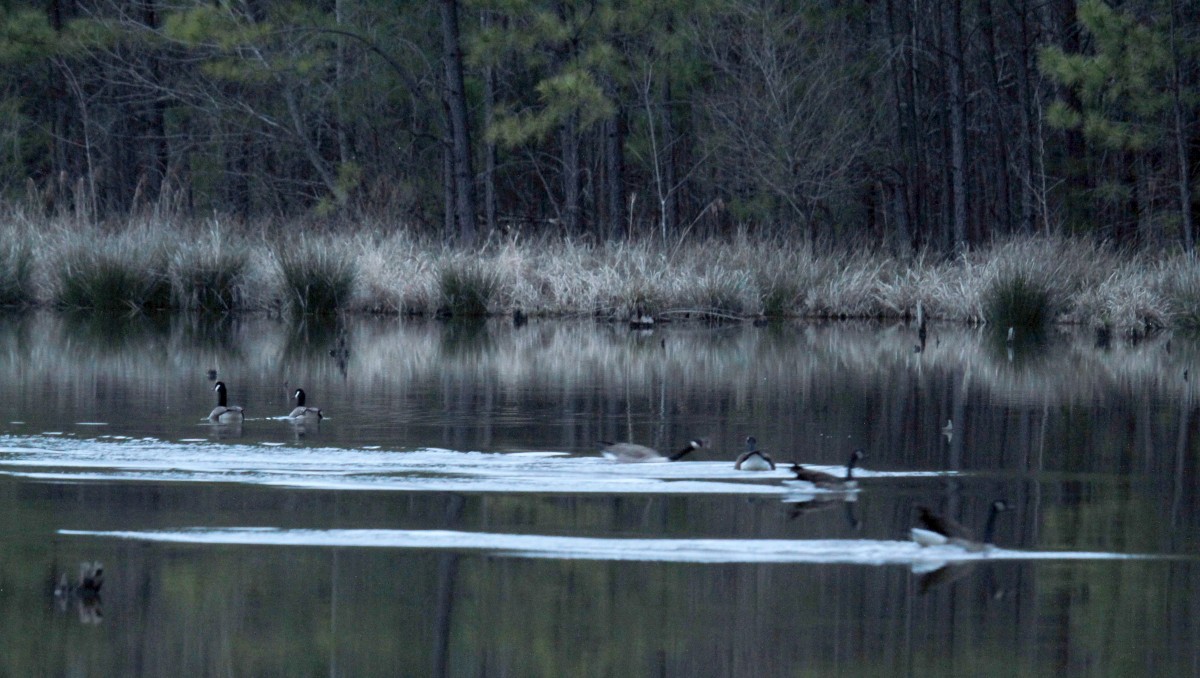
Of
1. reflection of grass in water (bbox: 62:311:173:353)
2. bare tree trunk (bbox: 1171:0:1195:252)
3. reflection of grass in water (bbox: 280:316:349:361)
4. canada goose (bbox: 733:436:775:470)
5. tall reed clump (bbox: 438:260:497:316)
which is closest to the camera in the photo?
canada goose (bbox: 733:436:775:470)

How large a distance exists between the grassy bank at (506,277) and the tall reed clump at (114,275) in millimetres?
19

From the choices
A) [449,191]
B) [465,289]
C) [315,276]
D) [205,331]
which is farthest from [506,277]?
[449,191]

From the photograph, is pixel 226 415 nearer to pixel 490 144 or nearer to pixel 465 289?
pixel 465 289

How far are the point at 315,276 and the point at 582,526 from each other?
15933 mm

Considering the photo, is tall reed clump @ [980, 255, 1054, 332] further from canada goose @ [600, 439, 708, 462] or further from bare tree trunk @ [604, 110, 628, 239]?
canada goose @ [600, 439, 708, 462]

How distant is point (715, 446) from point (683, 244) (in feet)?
54.4

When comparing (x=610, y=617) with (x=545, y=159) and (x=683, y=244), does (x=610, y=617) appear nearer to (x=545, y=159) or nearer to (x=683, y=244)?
(x=683, y=244)

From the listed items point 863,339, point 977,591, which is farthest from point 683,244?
point 977,591

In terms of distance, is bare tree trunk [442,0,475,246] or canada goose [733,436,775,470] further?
bare tree trunk [442,0,475,246]

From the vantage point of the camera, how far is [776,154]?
30.3m

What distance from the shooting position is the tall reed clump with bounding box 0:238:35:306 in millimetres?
23531

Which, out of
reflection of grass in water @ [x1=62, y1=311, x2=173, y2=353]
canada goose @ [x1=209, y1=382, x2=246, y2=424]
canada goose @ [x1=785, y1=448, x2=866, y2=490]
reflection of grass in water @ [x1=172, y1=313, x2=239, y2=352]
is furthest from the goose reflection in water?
reflection of grass in water @ [x1=172, y1=313, x2=239, y2=352]

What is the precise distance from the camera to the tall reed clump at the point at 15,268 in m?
23.5

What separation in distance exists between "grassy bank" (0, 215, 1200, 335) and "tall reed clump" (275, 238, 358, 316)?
0.7 inches
